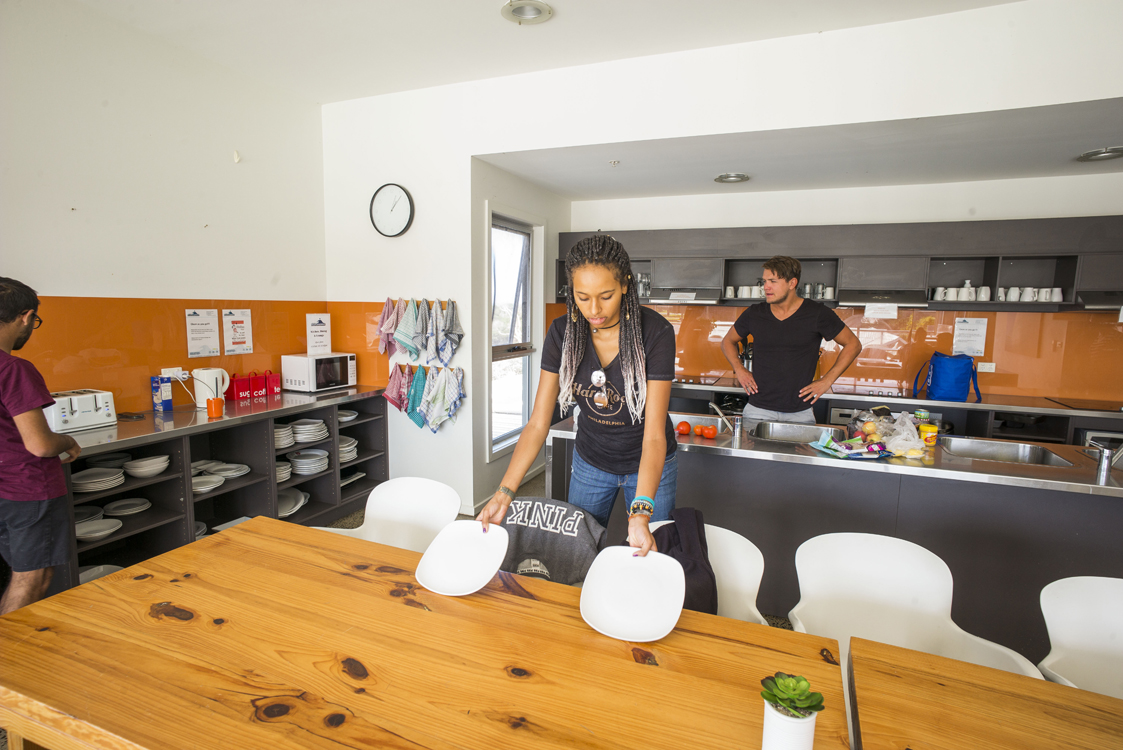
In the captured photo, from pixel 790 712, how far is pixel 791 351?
8.88 ft

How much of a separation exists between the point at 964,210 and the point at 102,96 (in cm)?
561

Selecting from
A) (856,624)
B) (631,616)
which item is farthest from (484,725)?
(856,624)

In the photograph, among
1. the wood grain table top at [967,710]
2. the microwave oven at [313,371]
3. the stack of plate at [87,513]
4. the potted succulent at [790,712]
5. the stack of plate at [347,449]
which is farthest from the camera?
the stack of plate at [347,449]

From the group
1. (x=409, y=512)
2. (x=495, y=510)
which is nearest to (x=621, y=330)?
(x=495, y=510)

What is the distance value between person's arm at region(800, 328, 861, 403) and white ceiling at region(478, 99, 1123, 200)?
112 cm

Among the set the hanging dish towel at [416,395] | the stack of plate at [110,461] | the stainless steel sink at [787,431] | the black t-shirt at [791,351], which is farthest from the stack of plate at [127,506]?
the black t-shirt at [791,351]

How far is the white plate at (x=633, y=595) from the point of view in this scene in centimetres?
125

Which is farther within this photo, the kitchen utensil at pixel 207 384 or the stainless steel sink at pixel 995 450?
the kitchen utensil at pixel 207 384

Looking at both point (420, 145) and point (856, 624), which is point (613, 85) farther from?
point (856, 624)

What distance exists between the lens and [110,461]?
2686mm

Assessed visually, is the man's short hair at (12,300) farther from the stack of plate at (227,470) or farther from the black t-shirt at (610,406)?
the black t-shirt at (610,406)

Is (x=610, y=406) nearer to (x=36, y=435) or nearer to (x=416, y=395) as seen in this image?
(x=36, y=435)

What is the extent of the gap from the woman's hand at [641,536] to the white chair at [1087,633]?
3.18 ft

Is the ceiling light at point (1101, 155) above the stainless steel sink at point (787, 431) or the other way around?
above
